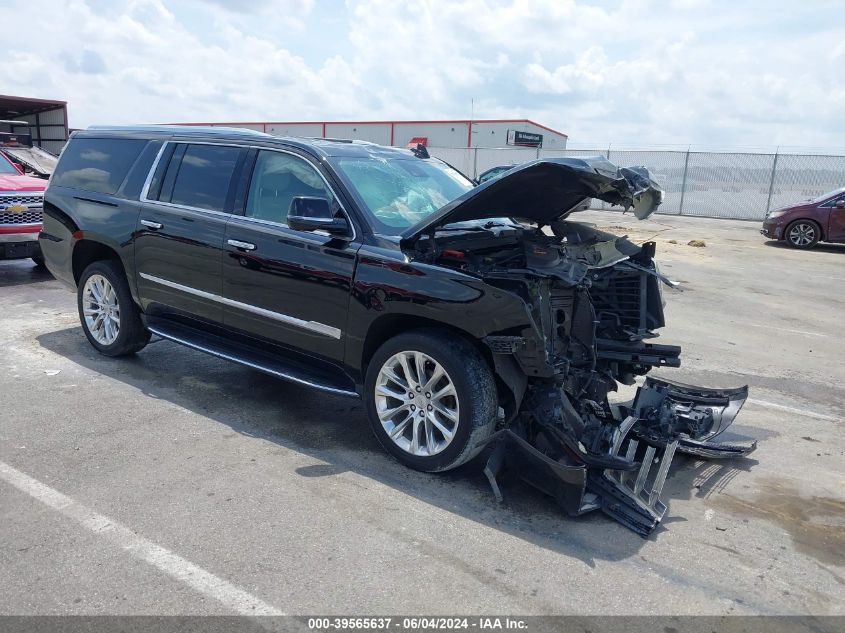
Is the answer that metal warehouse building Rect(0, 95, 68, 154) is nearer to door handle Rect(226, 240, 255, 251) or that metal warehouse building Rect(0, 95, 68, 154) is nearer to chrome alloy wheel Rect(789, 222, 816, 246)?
door handle Rect(226, 240, 255, 251)

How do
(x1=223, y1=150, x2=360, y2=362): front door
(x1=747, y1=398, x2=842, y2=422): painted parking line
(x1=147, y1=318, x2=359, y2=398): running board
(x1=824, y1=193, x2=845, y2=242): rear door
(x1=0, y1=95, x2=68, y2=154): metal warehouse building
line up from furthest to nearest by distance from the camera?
(x1=0, y1=95, x2=68, y2=154): metal warehouse building, (x1=824, y1=193, x2=845, y2=242): rear door, (x1=747, y1=398, x2=842, y2=422): painted parking line, (x1=147, y1=318, x2=359, y2=398): running board, (x1=223, y1=150, x2=360, y2=362): front door

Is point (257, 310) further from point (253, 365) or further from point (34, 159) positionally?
point (34, 159)

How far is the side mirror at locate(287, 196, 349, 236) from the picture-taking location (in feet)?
13.8

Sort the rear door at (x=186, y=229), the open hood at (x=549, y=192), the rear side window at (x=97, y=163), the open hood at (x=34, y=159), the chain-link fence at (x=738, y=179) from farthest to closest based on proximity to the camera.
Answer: the chain-link fence at (x=738, y=179), the open hood at (x=34, y=159), the rear side window at (x=97, y=163), the rear door at (x=186, y=229), the open hood at (x=549, y=192)

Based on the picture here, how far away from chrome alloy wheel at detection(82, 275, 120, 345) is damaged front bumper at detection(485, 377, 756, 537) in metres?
3.77

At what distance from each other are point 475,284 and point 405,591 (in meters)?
1.64

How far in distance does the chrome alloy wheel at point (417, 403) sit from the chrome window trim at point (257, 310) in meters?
0.50

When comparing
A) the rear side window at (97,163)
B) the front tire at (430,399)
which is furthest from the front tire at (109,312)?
the front tire at (430,399)

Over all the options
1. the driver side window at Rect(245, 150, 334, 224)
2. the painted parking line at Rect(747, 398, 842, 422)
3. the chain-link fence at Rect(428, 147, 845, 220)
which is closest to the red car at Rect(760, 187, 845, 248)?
the chain-link fence at Rect(428, 147, 845, 220)

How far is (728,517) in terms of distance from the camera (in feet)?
12.3

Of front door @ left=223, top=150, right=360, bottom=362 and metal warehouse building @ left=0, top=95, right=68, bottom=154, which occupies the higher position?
metal warehouse building @ left=0, top=95, right=68, bottom=154

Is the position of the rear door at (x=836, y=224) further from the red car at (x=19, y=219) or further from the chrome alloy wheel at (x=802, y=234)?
the red car at (x=19, y=219)

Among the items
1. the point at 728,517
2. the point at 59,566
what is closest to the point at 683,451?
the point at 728,517

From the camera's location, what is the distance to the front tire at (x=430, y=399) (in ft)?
12.6
